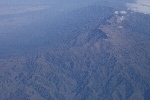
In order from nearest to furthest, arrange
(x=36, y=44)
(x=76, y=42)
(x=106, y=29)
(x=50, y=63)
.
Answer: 1. (x=50, y=63)
2. (x=106, y=29)
3. (x=76, y=42)
4. (x=36, y=44)

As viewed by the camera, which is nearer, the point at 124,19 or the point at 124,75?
the point at 124,75

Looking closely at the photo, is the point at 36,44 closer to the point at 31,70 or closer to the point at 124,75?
the point at 31,70

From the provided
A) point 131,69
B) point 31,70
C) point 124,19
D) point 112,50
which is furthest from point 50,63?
point 124,19

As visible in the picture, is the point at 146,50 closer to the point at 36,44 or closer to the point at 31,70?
the point at 31,70

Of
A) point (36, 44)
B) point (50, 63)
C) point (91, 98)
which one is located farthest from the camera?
point (36, 44)

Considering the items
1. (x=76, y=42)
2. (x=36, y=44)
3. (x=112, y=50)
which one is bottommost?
(x=36, y=44)

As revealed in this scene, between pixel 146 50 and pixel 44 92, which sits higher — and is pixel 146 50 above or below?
above
